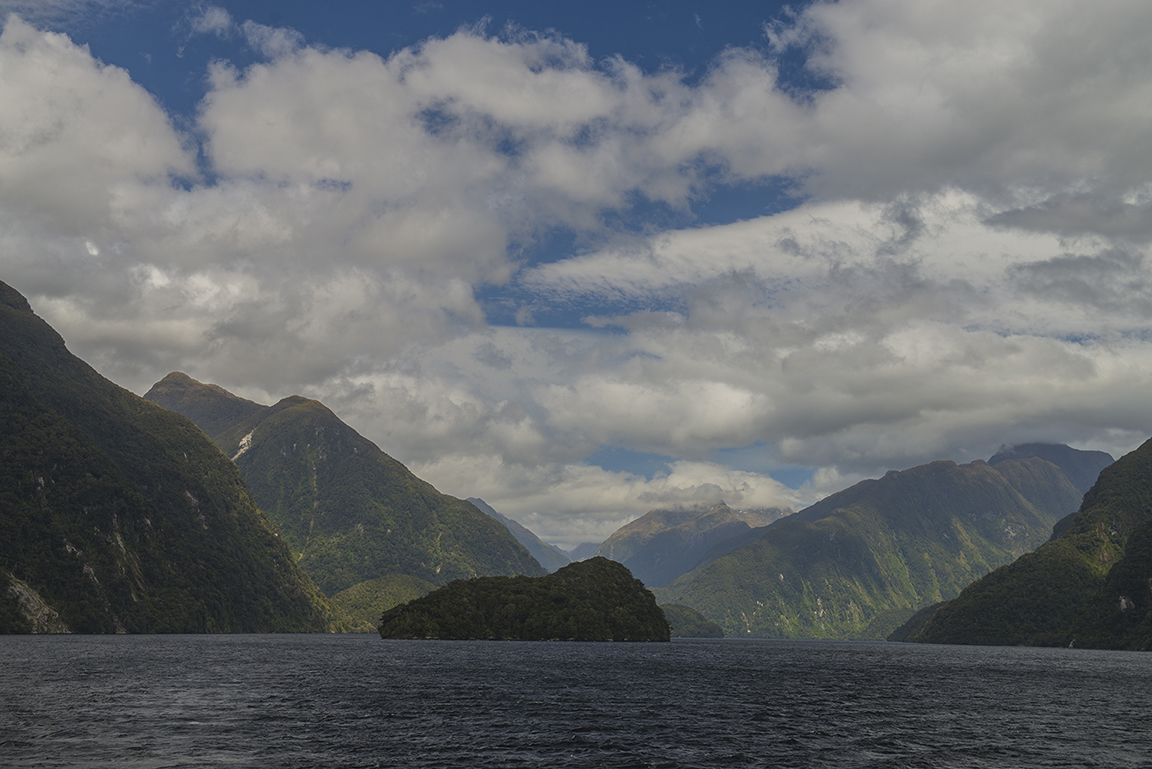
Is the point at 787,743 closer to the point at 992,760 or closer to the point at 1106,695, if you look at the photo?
the point at 992,760

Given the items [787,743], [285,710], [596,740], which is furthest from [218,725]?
[787,743]

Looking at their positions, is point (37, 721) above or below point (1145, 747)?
above

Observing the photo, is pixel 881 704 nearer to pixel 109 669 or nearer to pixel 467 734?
pixel 467 734

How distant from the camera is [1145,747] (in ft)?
254

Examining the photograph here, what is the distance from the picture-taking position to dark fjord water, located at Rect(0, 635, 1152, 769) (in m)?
66.9

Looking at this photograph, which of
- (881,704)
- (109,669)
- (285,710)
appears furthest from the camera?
(109,669)

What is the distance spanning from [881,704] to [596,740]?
62.3 m

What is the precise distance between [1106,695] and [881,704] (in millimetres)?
49143

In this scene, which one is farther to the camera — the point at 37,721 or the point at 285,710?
the point at 285,710

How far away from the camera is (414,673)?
516 ft

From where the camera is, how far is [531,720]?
90.6m

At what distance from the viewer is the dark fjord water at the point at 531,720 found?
66.9 m

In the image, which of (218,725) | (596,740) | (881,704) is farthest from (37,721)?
(881,704)

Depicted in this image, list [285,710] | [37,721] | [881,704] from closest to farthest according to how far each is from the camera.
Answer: [37,721] → [285,710] → [881,704]
